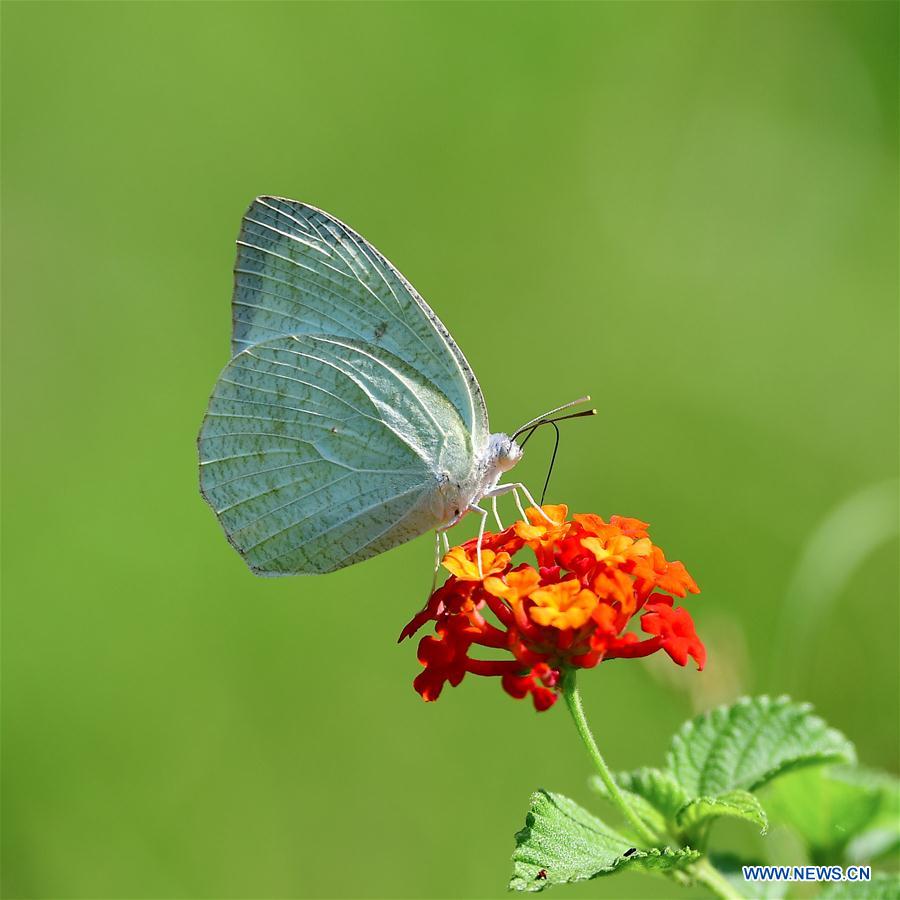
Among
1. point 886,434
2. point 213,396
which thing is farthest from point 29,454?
point 886,434

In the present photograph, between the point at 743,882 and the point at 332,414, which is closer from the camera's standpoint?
the point at 743,882

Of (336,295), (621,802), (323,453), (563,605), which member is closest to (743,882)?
(621,802)

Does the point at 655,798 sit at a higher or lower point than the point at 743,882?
higher

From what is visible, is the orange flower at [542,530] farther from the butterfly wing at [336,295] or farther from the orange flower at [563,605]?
the butterfly wing at [336,295]

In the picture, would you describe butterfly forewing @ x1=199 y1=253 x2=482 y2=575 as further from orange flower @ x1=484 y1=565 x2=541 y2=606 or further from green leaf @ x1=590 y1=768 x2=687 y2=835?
green leaf @ x1=590 y1=768 x2=687 y2=835

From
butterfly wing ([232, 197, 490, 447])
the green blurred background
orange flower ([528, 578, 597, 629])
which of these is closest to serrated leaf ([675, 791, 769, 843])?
orange flower ([528, 578, 597, 629])

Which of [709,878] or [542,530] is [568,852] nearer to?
[709,878]

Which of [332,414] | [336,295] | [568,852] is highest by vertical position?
[336,295]
